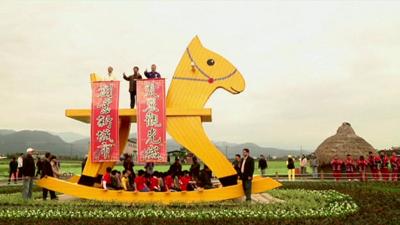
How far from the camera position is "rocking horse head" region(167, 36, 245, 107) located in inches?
571

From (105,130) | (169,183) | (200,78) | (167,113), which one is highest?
(200,78)

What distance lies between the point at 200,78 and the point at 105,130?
3.58m

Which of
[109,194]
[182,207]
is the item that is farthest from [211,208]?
[109,194]

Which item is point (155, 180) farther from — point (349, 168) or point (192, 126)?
point (349, 168)

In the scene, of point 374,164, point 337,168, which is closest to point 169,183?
point 337,168

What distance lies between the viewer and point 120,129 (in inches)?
619

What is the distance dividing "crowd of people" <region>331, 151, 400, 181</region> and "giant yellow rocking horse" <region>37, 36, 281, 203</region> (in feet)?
46.6

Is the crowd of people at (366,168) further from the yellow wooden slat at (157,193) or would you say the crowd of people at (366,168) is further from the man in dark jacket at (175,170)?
the yellow wooden slat at (157,193)

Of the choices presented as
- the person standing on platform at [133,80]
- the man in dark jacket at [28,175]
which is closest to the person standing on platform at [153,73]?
the person standing on platform at [133,80]

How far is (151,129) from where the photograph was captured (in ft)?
46.6

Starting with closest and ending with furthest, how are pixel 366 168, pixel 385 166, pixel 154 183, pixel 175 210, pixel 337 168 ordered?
1. pixel 175 210
2. pixel 154 183
3. pixel 385 166
4. pixel 366 168
5. pixel 337 168

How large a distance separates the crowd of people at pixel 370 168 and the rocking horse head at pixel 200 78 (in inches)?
564

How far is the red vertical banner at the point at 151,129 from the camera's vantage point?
46.6 feet

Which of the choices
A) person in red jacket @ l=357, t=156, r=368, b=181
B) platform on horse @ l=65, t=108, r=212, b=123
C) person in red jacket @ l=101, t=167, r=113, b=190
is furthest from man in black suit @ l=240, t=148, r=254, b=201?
person in red jacket @ l=357, t=156, r=368, b=181
